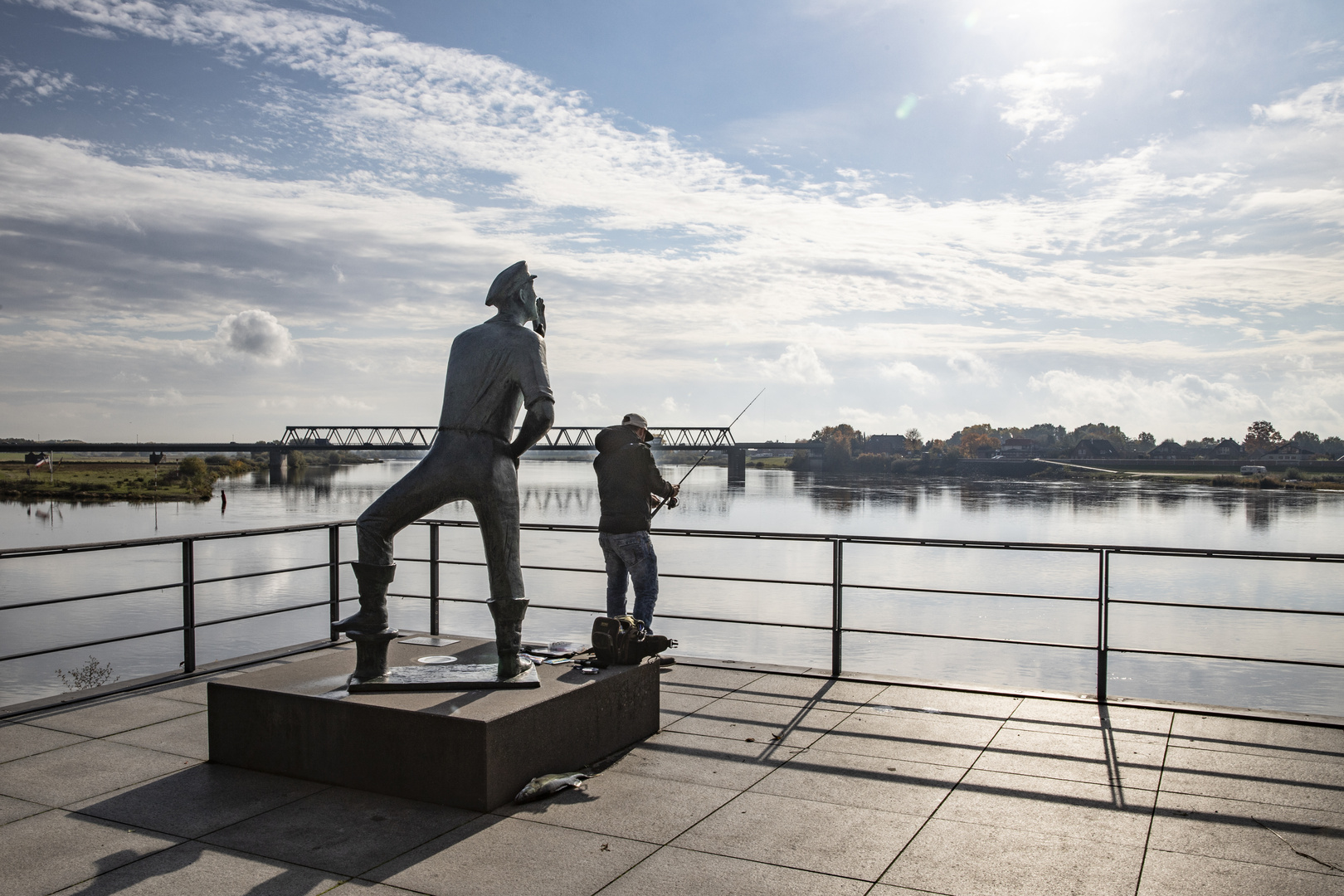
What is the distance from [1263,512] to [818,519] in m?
25.2

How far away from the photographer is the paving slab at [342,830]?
3580 mm

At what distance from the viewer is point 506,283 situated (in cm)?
503

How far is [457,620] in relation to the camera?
17609 millimetres

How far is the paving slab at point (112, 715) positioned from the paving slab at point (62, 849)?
132 cm

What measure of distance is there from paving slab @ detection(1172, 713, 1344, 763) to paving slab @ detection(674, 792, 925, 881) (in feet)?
7.02

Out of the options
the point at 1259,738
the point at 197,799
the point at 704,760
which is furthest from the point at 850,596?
the point at 197,799

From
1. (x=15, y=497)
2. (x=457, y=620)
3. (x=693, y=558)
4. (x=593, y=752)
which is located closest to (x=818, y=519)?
(x=693, y=558)

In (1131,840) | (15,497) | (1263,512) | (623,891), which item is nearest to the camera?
(623,891)

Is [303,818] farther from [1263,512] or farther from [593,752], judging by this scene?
[1263,512]

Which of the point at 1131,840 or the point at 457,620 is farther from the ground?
the point at 1131,840

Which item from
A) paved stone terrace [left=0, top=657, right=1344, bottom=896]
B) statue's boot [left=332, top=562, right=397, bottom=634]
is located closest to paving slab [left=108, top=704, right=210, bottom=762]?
paved stone terrace [left=0, top=657, right=1344, bottom=896]

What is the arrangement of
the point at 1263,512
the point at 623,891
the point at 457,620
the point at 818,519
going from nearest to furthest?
the point at 623,891, the point at 457,620, the point at 818,519, the point at 1263,512

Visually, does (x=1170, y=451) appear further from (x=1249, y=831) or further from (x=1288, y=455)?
(x=1249, y=831)

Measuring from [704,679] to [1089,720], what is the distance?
2.45m
